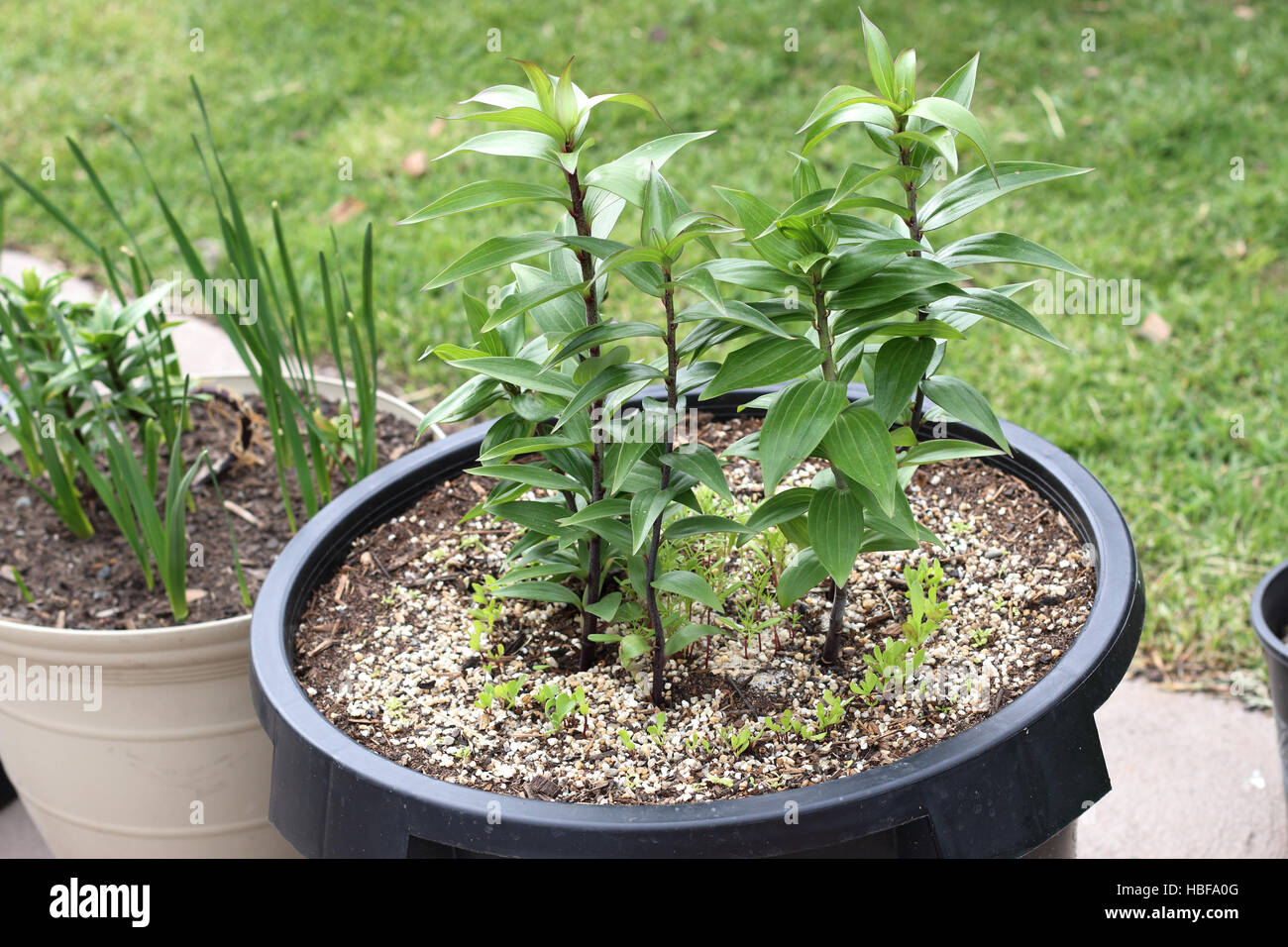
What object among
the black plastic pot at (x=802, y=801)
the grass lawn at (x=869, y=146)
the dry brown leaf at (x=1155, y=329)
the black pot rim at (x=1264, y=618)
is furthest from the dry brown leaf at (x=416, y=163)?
the black pot rim at (x=1264, y=618)

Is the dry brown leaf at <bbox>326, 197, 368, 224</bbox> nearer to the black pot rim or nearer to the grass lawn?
the grass lawn

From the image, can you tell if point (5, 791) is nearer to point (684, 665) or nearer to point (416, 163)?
point (684, 665)

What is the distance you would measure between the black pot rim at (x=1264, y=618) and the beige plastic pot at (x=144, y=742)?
1485mm

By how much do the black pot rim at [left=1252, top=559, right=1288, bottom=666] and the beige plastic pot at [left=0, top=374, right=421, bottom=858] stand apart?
1.49 meters

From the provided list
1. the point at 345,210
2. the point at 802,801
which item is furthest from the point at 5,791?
the point at 345,210

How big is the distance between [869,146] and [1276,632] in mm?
2233

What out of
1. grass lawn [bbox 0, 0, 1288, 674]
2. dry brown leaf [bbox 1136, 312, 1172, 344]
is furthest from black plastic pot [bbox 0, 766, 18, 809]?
dry brown leaf [bbox 1136, 312, 1172, 344]

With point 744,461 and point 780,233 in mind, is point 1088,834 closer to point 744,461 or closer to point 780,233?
point 744,461

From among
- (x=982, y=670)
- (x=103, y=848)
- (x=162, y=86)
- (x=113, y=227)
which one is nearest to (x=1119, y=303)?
(x=982, y=670)

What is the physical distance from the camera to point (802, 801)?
1.15 m

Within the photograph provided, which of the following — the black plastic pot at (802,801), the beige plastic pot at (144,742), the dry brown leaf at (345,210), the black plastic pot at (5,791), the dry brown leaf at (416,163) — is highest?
the dry brown leaf at (416,163)

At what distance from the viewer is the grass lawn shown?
106 inches

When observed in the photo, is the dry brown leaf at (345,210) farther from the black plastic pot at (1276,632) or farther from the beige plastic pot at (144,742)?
the black plastic pot at (1276,632)

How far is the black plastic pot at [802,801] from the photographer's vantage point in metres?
1.15
